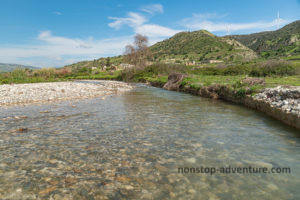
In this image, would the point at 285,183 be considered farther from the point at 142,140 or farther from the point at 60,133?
the point at 60,133

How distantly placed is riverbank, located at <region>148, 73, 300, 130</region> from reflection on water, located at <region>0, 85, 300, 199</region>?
59cm

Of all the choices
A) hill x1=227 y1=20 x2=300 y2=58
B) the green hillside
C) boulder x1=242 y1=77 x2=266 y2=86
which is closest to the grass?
boulder x1=242 y1=77 x2=266 y2=86

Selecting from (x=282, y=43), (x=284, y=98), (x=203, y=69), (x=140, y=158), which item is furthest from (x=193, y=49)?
(x=140, y=158)

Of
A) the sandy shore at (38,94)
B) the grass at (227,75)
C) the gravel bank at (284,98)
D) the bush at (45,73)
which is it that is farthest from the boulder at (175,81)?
the bush at (45,73)

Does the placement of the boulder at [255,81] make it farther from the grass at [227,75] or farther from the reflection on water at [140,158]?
the reflection on water at [140,158]

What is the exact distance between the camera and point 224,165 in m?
4.55

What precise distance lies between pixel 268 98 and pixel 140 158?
28.5ft

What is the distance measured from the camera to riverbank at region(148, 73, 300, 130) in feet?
25.6

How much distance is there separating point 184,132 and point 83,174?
162 inches

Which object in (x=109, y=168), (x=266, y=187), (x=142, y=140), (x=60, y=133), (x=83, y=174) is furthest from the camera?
(x=60, y=133)

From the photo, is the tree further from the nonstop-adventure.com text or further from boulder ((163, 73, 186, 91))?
the nonstop-adventure.com text

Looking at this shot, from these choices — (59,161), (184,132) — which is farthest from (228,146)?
(59,161)

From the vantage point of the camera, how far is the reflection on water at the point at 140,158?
11.6 ft

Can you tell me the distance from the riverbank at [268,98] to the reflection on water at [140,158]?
59 cm
